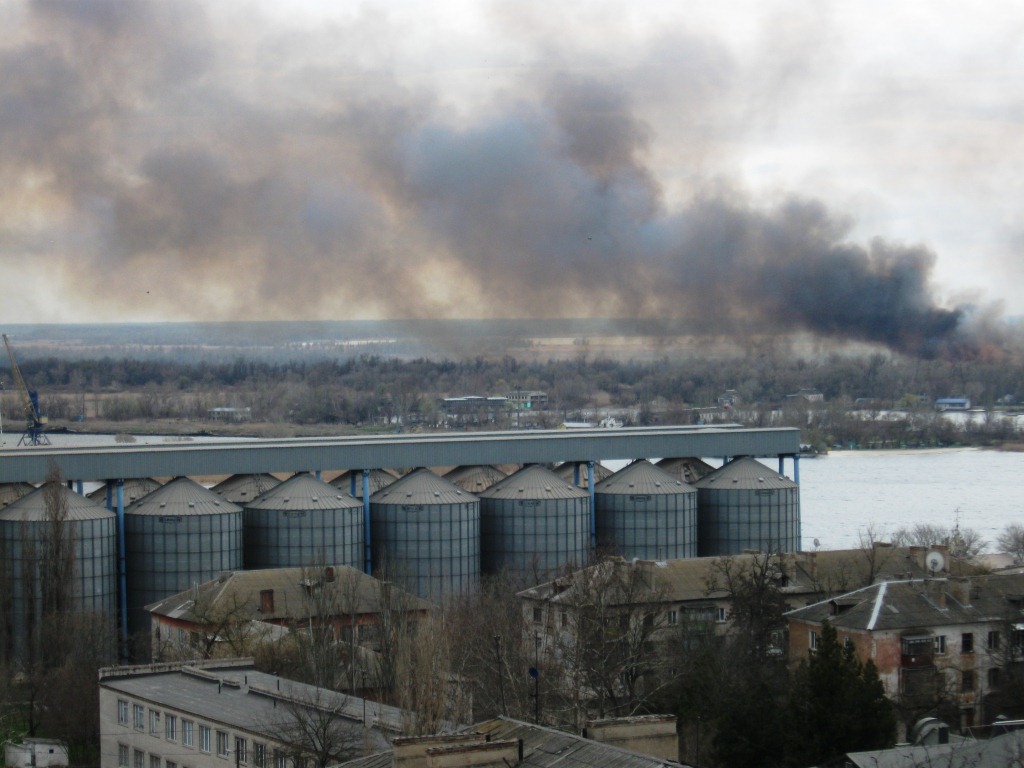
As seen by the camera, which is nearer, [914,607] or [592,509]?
[914,607]

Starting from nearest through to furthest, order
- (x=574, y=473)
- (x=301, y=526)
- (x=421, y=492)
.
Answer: (x=301, y=526), (x=421, y=492), (x=574, y=473)

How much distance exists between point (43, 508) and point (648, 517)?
10.0 m

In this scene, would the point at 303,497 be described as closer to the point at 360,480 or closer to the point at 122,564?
the point at 360,480

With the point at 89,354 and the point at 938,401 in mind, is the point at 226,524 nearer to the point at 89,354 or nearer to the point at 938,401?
the point at 938,401

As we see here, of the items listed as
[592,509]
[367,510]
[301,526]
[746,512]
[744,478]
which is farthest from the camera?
[744,478]

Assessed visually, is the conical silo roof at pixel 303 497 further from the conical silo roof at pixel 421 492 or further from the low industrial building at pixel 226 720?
the low industrial building at pixel 226 720

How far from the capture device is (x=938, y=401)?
76938 mm

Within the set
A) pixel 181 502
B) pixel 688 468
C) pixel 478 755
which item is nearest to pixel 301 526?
pixel 181 502

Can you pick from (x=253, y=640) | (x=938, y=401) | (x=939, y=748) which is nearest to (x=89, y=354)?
(x=938, y=401)

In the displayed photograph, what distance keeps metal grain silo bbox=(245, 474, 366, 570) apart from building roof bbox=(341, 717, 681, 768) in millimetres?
16282

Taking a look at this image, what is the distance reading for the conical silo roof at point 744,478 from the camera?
29.3 metres

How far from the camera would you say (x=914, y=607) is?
61.3 feet

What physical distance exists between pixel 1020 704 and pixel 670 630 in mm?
4646

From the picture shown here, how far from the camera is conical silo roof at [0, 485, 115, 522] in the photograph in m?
24.6
